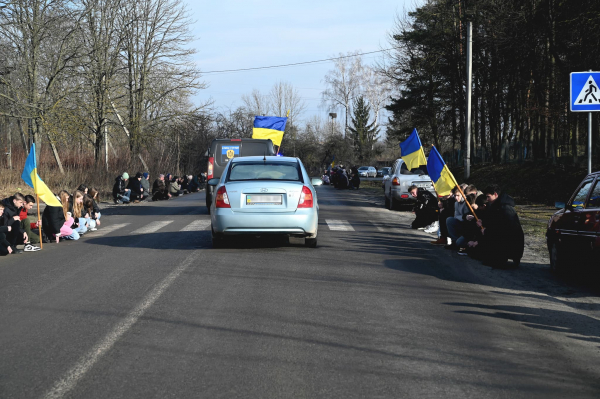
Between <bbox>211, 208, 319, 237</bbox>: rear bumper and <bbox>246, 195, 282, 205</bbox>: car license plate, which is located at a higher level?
<bbox>246, 195, 282, 205</bbox>: car license plate

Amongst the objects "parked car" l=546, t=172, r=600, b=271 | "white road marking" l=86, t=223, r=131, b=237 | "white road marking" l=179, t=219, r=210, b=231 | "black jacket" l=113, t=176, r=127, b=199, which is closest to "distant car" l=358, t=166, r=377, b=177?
"black jacket" l=113, t=176, r=127, b=199

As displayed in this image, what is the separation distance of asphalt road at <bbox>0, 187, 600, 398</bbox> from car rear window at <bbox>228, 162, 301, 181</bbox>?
1.35m

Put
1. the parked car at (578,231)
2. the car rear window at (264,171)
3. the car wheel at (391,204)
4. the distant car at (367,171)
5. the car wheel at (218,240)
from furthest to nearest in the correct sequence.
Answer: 1. the distant car at (367,171)
2. the car wheel at (391,204)
3. the car rear window at (264,171)
4. the car wheel at (218,240)
5. the parked car at (578,231)

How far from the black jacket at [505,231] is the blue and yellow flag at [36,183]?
832 centimetres

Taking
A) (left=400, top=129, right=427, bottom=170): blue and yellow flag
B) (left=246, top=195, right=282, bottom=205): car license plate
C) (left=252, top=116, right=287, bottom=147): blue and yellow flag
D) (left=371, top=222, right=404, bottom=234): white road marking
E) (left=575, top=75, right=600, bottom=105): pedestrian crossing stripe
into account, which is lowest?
(left=371, top=222, right=404, bottom=234): white road marking

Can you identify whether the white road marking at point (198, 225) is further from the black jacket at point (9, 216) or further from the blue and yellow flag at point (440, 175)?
the blue and yellow flag at point (440, 175)

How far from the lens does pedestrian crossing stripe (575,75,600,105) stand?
12.4m

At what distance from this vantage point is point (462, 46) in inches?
1722

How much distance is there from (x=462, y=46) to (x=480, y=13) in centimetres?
524

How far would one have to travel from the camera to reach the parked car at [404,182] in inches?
883

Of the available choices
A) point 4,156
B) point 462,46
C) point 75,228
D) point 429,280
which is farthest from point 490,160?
point 429,280

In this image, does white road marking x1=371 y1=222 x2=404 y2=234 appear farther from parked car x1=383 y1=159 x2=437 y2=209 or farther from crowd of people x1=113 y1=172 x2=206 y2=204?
crowd of people x1=113 y1=172 x2=206 y2=204

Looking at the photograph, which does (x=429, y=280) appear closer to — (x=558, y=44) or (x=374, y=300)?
(x=374, y=300)

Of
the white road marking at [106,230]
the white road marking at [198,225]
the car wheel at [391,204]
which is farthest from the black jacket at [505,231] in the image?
the car wheel at [391,204]
